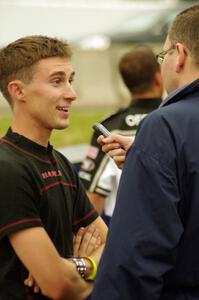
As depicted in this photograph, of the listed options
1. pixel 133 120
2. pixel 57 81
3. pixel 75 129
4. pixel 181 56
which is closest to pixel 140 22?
pixel 75 129

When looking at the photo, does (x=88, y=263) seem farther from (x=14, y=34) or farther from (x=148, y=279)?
(x=14, y=34)

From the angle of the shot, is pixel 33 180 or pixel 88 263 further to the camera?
pixel 88 263

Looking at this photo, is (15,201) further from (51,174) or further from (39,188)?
(51,174)

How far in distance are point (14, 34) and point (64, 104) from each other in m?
15.9

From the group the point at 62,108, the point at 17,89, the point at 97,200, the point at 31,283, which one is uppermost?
the point at 17,89

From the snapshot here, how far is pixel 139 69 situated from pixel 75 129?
30.8 feet

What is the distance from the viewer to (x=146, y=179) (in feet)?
8.05

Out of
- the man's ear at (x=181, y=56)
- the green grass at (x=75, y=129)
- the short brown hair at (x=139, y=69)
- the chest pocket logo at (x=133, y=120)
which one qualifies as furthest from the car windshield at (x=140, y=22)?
the man's ear at (x=181, y=56)

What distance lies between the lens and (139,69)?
17.4ft

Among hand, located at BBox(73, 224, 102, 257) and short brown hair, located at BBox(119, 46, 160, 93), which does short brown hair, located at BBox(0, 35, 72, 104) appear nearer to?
hand, located at BBox(73, 224, 102, 257)

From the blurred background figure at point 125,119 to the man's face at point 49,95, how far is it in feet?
6.01

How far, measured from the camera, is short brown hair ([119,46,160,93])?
5.26m

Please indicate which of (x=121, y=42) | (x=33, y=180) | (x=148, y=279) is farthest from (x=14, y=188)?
(x=121, y=42)

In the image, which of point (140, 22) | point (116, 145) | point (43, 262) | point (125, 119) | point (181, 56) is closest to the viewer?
point (181, 56)
